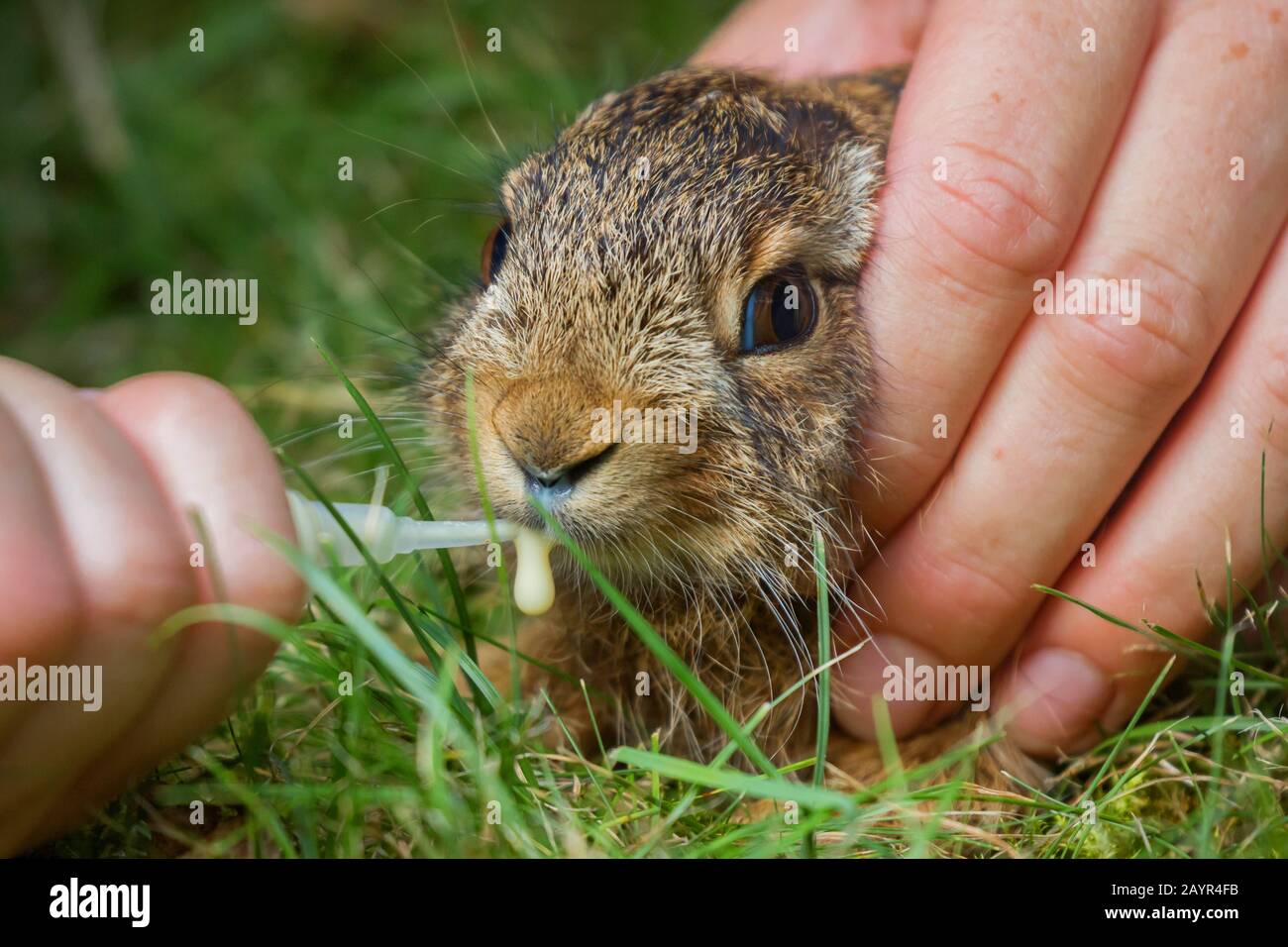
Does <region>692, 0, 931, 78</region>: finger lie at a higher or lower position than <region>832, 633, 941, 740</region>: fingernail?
higher

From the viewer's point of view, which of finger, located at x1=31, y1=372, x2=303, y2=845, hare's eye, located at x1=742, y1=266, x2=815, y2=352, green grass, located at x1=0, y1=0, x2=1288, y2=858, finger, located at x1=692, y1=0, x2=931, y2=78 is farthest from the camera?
finger, located at x1=692, y1=0, x2=931, y2=78

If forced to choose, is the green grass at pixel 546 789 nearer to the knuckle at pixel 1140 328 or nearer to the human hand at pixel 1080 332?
the human hand at pixel 1080 332

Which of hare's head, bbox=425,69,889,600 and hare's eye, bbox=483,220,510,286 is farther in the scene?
hare's eye, bbox=483,220,510,286

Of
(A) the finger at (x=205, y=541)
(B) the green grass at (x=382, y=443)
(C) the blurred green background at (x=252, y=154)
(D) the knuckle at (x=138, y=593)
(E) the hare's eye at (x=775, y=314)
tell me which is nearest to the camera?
(D) the knuckle at (x=138, y=593)

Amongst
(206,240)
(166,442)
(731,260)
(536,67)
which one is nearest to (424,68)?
(536,67)

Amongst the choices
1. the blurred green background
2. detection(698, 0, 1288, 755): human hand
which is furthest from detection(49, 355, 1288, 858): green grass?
the blurred green background

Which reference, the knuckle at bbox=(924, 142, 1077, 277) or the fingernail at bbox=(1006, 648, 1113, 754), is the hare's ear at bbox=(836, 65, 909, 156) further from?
the fingernail at bbox=(1006, 648, 1113, 754)

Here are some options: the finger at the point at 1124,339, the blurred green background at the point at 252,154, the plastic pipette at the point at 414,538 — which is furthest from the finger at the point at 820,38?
the plastic pipette at the point at 414,538
